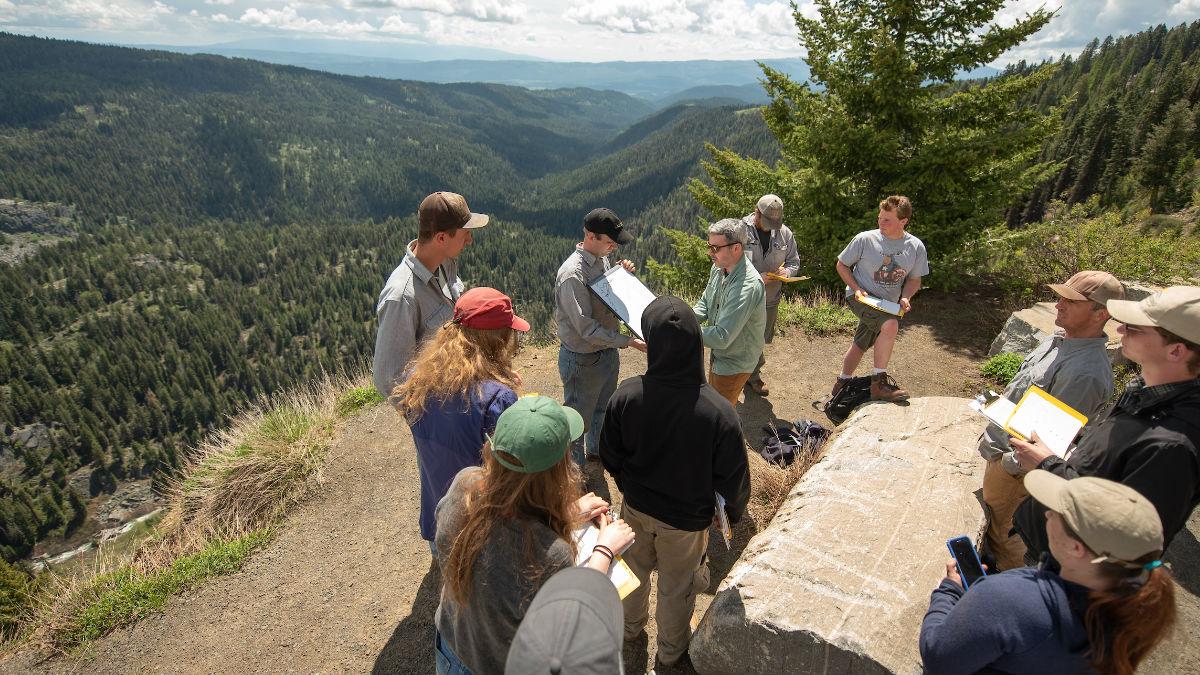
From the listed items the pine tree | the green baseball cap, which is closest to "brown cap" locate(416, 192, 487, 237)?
the green baseball cap

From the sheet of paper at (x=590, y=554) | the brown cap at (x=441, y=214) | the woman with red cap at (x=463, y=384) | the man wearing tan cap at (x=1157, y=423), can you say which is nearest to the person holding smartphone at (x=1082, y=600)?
the man wearing tan cap at (x=1157, y=423)

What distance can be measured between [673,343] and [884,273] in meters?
3.62

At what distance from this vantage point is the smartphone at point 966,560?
7.75 ft

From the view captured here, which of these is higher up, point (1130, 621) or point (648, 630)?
point (1130, 621)

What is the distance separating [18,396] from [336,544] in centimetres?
11530

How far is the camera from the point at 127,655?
152 inches

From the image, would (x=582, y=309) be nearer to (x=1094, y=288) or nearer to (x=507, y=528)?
(x=507, y=528)

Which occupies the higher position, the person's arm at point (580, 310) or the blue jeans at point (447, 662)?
the person's arm at point (580, 310)

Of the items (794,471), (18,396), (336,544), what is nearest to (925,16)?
(794,471)

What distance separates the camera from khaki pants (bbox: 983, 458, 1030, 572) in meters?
3.23

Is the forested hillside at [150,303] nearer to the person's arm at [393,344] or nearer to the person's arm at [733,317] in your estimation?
the person's arm at [393,344]

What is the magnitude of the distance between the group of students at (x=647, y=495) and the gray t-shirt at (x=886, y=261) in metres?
1.93

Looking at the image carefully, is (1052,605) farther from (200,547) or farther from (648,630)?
(200,547)

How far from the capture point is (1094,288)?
117 inches
